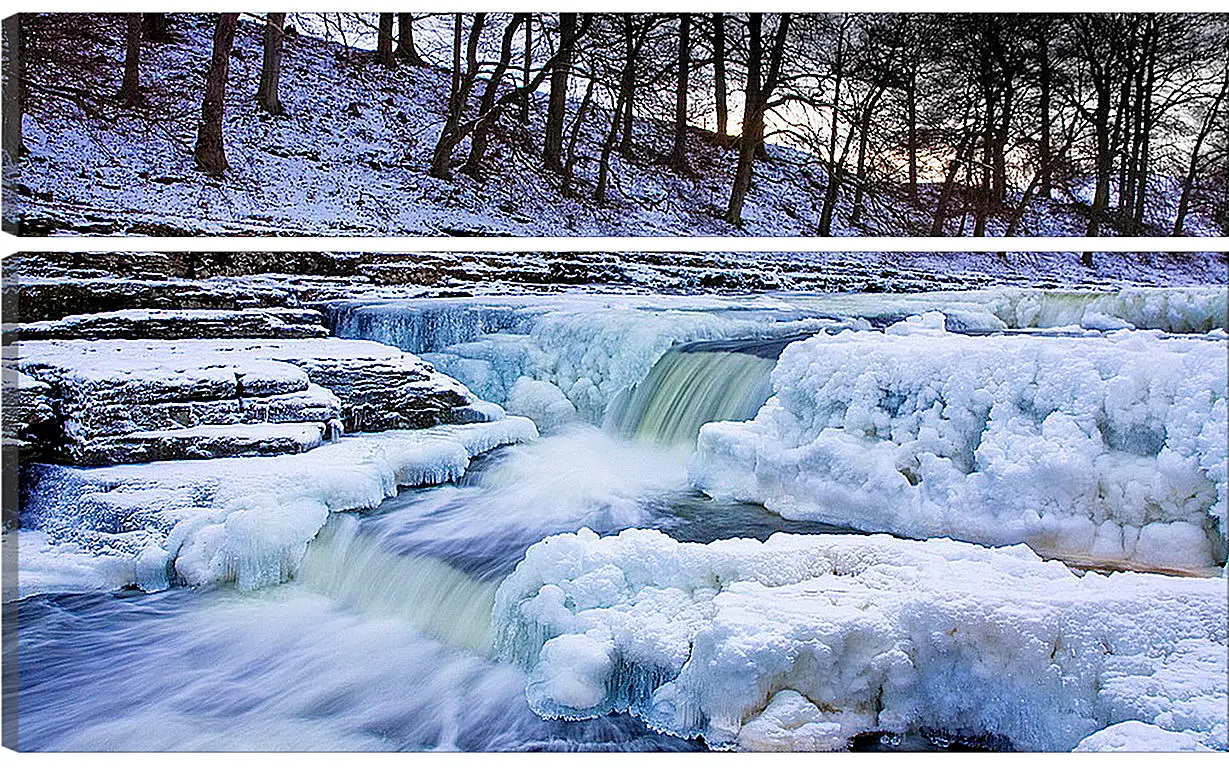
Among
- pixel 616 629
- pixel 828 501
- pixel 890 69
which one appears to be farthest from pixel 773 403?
pixel 890 69

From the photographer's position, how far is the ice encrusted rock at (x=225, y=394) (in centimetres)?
255

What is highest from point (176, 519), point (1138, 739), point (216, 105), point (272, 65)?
point (272, 65)

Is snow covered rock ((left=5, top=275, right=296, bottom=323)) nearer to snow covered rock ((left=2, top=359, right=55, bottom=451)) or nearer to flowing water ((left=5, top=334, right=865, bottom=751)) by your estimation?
snow covered rock ((left=2, top=359, right=55, bottom=451))

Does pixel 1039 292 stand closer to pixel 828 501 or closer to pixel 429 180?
pixel 828 501

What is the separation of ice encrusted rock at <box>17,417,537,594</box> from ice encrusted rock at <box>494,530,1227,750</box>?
607 millimetres

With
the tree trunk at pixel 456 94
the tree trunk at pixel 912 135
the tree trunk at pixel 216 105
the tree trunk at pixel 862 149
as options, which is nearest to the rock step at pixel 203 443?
the tree trunk at pixel 216 105

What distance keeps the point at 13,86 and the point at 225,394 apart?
2.82ft

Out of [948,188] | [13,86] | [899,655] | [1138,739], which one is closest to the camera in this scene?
[1138,739]

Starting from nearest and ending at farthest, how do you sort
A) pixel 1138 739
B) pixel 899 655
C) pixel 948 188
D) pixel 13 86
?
pixel 1138 739
pixel 899 655
pixel 13 86
pixel 948 188

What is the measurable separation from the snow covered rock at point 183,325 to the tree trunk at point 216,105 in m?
0.35

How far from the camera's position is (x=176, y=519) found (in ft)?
8.38

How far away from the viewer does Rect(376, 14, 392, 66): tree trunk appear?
102 inches

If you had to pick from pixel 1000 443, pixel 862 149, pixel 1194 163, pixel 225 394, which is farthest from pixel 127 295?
pixel 1194 163

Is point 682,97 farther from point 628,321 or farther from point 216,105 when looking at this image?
point 216,105
